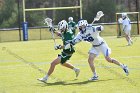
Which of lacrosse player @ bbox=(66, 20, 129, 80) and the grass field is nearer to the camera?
the grass field

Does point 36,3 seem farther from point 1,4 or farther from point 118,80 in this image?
point 118,80

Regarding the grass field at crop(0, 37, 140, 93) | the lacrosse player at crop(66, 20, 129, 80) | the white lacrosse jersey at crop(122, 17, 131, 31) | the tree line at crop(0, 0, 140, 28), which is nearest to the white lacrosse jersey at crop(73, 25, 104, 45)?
the lacrosse player at crop(66, 20, 129, 80)

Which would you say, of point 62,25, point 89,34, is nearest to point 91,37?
point 89,34

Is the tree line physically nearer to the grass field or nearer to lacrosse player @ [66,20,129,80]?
the grass field

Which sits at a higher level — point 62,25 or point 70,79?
point 62,25

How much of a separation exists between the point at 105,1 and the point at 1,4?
1108cm

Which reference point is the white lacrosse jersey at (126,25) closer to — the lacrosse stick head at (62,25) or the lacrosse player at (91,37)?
the lacrosse player at (91,37)

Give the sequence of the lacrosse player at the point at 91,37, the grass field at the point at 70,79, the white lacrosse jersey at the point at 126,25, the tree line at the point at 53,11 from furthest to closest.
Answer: the tree line at the point at 53,11
the white lacrosse jersey at the point at 126,25
the lacrosse player at the point at 91,37
the grass field at the point at 70,79

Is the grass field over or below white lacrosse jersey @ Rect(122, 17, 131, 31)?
below

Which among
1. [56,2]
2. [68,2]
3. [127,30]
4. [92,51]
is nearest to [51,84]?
[92,51]

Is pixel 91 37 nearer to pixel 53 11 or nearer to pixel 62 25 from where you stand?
pixel 62 25

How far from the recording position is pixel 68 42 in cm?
1343

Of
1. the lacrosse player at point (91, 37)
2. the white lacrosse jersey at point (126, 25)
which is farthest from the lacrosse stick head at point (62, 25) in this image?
the white lacrosse jersey at point (126, 25)

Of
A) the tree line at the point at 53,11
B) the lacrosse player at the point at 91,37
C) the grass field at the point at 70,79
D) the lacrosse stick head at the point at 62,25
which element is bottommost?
the grass field at the point at 70,79
